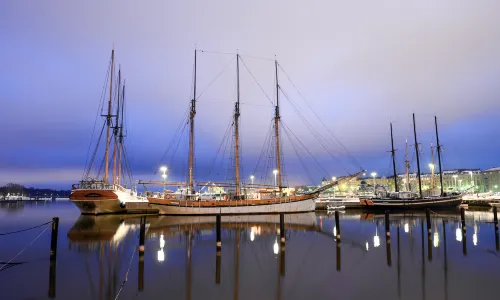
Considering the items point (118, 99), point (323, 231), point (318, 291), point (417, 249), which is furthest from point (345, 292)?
point (118, 99)

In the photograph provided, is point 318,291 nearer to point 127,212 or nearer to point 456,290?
point 456,290

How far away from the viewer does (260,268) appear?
16766mm

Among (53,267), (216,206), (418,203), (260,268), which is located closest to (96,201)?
(216,206)

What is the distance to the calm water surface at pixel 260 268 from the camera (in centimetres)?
1294

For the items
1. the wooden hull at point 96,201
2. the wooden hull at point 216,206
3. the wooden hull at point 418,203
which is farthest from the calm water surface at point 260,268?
the wooden hull at point 418,203

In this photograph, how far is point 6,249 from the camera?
22.7 m

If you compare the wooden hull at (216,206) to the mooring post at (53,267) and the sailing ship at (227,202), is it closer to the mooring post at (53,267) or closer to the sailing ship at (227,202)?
the sailing ship at (227,202)

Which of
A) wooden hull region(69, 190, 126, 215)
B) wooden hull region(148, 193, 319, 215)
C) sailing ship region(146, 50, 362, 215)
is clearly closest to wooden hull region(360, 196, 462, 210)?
sailing ship region(146, 50, 362, 215)

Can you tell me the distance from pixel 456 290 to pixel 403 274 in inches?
103

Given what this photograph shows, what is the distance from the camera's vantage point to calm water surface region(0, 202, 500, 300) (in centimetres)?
1294

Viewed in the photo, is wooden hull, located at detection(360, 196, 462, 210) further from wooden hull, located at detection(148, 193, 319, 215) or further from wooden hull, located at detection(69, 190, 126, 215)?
wooden hull, located at detection(69, 190, 126, 215)

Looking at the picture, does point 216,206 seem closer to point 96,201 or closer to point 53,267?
point 96,201

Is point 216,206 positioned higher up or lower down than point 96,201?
lower down

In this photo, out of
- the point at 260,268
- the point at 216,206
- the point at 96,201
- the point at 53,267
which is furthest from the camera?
the point at 216,206
